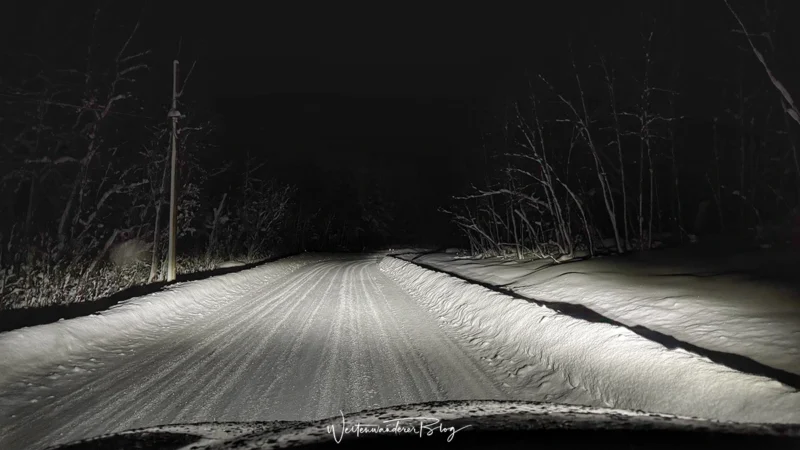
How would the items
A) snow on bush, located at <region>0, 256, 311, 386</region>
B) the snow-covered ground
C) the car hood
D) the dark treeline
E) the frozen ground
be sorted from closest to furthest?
the car hood
the frozen ground
snow on bush, located at <region>0, 256, 311, 386</region>
the snow-covered ground
the dark treeline

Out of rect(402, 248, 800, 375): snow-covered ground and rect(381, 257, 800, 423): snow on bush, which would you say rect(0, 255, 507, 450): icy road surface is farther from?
rect(402, 248, 800, 375): snow-covered ground

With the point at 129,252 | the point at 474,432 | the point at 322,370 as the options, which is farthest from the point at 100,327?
the point at 129,252

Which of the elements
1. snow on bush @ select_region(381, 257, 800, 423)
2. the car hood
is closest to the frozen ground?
snow on bush @ select_region(381, 257, 800, 423)

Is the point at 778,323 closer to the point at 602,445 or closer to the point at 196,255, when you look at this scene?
the point at 602,445

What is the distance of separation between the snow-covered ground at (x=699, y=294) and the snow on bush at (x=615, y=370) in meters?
1.51

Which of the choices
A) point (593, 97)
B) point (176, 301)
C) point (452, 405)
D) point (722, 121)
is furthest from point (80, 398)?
point (722, 121)

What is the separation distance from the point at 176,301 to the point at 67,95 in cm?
1161

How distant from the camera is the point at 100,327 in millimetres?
9133

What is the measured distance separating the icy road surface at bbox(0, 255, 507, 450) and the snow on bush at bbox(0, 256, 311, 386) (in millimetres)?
26

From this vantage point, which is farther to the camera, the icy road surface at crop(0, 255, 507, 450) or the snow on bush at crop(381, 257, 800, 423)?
the icy road surface at crop(0, 255, 507, 450)

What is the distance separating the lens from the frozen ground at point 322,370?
16.6ft

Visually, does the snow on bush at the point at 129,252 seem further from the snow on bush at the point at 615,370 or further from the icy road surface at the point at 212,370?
the snow on bush at the point at 615,370

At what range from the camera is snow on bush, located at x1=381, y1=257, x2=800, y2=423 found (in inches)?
190

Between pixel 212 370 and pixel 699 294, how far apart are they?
33.0 feet
